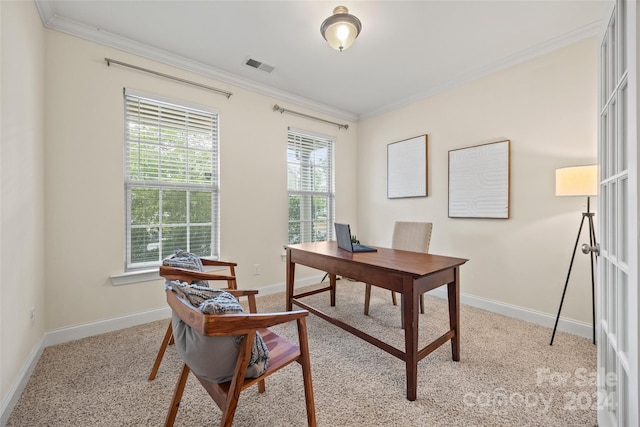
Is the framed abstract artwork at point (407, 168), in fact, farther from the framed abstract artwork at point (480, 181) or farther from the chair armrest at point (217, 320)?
the chair armrest at point (217, 320)

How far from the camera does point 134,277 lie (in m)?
2.60

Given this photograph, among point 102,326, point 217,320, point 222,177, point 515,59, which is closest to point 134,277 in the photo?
point 102,326

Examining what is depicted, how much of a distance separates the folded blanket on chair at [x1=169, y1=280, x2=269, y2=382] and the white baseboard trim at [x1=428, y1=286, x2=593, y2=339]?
2.76m

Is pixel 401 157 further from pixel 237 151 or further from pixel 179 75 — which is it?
pixel 179 75

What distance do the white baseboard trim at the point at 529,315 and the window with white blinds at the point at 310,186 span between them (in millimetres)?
1937

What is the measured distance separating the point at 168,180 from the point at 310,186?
189 cm

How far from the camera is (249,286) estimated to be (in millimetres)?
3371

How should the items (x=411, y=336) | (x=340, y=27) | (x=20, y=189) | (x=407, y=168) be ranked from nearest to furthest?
1. (x=411, y=336)
2. (x=20, y=189)
3. (x=340, y=27)
4. (x=407, y=168)

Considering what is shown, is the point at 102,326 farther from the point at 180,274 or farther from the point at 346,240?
the point at 346,240

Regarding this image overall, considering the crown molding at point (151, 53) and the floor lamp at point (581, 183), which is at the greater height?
the crown molding at point (151, 53)

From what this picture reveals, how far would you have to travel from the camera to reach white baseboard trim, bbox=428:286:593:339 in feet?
7.79

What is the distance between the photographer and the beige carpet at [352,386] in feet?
4.79

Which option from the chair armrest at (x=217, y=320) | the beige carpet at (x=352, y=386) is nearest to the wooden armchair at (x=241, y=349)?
the chair armrest at (x=217, y=320)

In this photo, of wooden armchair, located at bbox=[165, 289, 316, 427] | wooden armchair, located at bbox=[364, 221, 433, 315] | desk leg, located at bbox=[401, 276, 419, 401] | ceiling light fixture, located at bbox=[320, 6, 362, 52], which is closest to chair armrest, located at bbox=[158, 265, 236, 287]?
wooden armchair, located at bbox=[165, 289, 316, 427]
